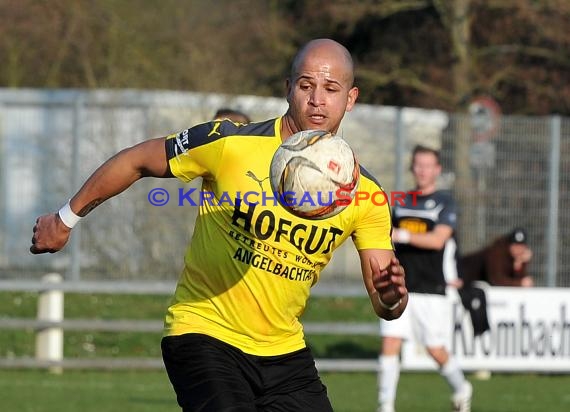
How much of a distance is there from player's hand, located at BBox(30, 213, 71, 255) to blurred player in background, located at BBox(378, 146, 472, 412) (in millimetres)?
5297

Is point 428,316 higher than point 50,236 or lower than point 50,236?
lower

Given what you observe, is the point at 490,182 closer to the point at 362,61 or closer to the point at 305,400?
the point at 362,61

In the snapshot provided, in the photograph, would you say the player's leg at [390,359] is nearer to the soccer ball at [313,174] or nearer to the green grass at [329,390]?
the green grass at [329,390]

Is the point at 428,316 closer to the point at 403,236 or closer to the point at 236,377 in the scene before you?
the point at 403,236

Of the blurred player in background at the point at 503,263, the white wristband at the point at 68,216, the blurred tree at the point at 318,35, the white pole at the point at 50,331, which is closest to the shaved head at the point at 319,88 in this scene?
the white wristband at the point at 68,216

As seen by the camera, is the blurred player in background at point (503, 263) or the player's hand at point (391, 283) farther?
the blurred player in background at point (503, 263)

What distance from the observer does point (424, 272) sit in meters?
10.9

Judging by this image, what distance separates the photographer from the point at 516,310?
45.7 feet

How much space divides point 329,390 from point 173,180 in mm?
5535

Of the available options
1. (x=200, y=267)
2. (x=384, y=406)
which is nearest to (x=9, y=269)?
(x=384, y=406)

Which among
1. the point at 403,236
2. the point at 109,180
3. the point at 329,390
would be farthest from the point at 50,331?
the point at 109,180

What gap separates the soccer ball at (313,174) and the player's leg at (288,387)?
742mm

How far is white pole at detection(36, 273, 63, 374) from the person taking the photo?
45.8 feet

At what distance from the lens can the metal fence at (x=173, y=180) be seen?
56.3ft
